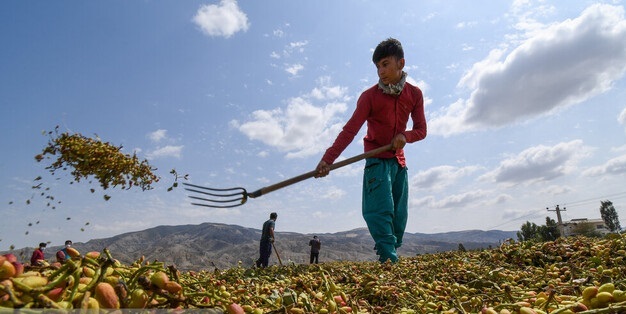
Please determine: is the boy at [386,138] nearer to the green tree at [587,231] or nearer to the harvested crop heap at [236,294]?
the harvested crop heap at [236,294]

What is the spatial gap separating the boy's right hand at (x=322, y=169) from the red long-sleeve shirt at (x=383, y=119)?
0.31 m

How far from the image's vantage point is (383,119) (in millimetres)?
4930

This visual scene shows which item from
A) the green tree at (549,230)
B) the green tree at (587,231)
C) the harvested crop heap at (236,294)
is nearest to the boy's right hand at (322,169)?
the harvested crop heap at (236,294)

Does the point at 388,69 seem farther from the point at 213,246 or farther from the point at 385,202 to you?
the point at 213,246

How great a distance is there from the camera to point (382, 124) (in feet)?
16.3

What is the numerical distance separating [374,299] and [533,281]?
1.13m

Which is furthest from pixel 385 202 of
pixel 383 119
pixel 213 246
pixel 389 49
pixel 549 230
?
pixel 213 246

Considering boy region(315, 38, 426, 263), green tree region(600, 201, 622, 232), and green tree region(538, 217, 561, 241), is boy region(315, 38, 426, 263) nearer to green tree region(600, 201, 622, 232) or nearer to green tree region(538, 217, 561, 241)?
green tree region(538, 217, 561, 241)

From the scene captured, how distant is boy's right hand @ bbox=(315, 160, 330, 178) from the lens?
4457 mm

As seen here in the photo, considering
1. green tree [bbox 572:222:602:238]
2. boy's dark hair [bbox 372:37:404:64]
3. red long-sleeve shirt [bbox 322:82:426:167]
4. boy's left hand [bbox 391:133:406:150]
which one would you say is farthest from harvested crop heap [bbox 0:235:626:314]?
green tree [bbox 572:222:602:238]

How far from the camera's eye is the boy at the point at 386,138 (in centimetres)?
455

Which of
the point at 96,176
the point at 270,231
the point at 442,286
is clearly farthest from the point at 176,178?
the point at 442,286

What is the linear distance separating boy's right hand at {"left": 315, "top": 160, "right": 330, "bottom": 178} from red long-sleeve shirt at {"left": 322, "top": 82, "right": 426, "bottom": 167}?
309 mm

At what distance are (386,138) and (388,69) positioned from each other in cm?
88
